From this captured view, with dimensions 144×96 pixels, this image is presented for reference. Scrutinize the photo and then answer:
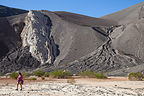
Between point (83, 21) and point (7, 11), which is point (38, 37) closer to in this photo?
point (83, 21)

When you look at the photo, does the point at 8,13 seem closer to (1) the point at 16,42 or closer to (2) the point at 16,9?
(2) the point at 16,9

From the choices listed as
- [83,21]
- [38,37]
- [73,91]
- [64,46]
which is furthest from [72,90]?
[83,21]

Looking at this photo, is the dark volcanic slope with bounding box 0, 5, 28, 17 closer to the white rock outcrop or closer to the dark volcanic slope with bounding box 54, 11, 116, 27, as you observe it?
the dark volcanic slope with bounding box 54, 11, 116, 27

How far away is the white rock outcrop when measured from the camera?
2095 inches

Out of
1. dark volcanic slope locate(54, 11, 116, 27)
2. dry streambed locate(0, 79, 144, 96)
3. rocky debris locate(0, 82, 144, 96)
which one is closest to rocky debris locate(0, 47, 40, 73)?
dark volcanic slope locate(54, 11, 116, 27)

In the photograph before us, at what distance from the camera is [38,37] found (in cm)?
5747

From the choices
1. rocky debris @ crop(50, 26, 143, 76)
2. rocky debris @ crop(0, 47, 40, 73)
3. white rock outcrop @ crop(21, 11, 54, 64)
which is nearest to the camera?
rocky debris @ crop(50, 26, 143, 76)

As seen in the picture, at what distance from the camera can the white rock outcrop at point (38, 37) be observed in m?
53.2

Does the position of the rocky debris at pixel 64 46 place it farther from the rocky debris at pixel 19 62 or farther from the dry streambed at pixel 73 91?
the dry streambed at pixel 73 91

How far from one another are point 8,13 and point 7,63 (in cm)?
4112

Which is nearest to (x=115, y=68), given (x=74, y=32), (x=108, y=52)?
(x=108, y=52)

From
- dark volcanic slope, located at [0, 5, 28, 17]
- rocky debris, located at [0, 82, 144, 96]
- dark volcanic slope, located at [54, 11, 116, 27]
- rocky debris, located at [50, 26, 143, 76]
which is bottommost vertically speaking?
rocky debris, located at [0, 82, 144, 96]

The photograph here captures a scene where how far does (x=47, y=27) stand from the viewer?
6372 cm

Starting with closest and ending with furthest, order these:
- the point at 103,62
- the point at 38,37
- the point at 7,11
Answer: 1. the point at 103,62
2. the point at 38,37
3. the point at 7,11
